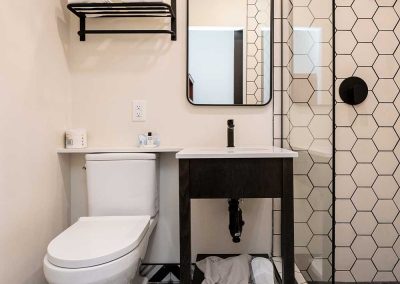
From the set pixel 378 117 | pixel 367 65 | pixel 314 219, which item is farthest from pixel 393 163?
pixel 314 219

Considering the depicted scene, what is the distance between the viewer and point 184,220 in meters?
1.18

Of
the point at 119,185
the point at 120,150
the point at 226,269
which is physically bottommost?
the point at 226,269

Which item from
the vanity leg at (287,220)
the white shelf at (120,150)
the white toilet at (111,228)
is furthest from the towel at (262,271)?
the white shelf at (120,150)

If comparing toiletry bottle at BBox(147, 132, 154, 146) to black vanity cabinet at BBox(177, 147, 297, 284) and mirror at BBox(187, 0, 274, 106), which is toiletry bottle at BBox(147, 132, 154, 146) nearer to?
mirror at BBox(187, 0, 274, 106)

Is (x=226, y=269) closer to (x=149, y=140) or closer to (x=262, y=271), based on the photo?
(x=262, y=271)

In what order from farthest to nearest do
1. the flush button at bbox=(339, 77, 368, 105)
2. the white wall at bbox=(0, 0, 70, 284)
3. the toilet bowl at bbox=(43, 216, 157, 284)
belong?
1. the flush button at bbox=(339, 77, 368, 105)
2. the white wall at bbox=(0, 0, 70, 284)
3. the toilet bowl at bbox=(43, 216, 157, 284)

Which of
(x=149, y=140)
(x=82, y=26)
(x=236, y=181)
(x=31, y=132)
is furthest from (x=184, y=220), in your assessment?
(x=82, y=26)

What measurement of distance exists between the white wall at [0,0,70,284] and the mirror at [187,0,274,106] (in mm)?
741

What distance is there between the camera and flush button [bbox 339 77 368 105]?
155 centimetres

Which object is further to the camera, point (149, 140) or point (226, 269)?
point (149, 140)

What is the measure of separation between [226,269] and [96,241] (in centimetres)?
74

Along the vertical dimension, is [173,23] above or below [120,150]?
above

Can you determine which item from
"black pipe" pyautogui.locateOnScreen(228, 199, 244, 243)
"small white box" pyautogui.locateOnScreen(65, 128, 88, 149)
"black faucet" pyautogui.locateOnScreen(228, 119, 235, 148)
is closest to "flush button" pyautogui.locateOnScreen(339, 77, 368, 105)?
"black faucet" pyautogui.locateOnScreen(228, 119, 235, 148)

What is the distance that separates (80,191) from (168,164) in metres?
0.57
